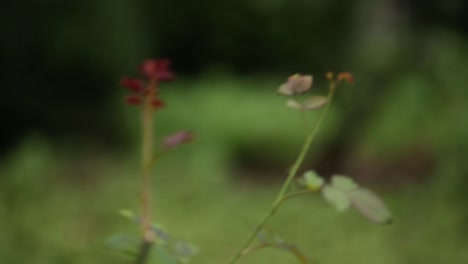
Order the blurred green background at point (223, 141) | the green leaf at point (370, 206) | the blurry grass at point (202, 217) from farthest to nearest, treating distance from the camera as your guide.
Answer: the blurred green background at point (223, 141) < the blurry grass at point (202, 217) < the green leaf at point (370, 206)

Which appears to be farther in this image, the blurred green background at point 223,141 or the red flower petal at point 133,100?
the blurred green background at point 223,141

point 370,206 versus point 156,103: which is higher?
point 156,103

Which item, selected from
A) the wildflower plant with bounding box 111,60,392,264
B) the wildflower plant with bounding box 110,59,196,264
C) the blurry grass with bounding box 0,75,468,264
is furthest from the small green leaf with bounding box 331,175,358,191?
the blurry grass with bounding box 0,75,468,264

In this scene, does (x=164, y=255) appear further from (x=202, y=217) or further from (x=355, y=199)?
(x=202, y=217)

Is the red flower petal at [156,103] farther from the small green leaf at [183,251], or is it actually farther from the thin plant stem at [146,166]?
the small green leaf at [183,251]

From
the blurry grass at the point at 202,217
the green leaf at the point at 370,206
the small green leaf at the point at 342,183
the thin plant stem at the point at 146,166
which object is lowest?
the green leaf at the point at 370,206

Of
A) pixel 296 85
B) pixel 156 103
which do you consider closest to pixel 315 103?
pixel 296 85

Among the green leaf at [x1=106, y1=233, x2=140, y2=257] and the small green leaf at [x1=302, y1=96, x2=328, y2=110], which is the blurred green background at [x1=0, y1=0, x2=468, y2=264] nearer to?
the green leaf at [x1=106, y1=233, x2=140, y2=257]

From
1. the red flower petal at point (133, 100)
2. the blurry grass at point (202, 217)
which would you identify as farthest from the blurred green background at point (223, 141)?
the red flower petal at point (133, 100)
